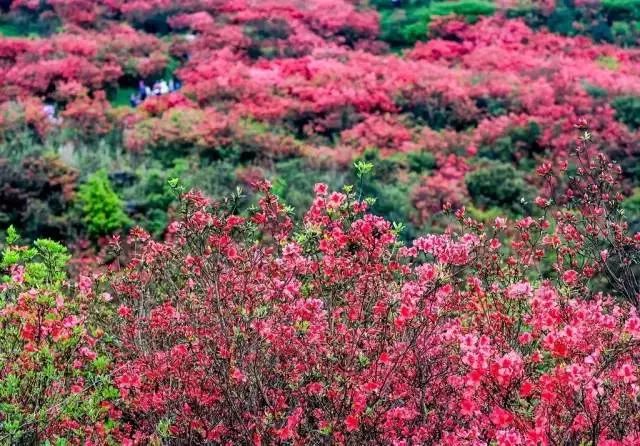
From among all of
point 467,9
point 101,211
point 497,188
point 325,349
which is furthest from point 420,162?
point 467,9

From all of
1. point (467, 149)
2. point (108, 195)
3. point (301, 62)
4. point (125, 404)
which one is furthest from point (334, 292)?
point (301, 62)

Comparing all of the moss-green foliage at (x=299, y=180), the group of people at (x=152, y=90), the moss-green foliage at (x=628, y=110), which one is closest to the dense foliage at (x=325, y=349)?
the moss-green foliage at (x=299, y=180)

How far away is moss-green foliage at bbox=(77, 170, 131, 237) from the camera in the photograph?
11516mm

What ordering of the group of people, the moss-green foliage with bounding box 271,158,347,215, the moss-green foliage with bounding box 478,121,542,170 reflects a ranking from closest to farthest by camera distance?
the moss-green foliage with bounding box 271,158,347,215 → the moss-green foliage with bounding box 478,121,542,170 → the group of people

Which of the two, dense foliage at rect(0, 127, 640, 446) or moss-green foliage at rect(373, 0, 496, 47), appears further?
moss-green foliage at rect(373, 0, 496, 47)

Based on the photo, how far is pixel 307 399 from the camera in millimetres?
3809

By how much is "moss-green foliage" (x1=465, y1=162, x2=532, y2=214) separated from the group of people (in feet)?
28.0

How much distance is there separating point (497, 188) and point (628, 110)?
4974 mm

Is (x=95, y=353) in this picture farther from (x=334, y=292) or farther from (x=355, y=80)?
(x=355, y=80)

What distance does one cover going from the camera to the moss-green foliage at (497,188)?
43.1ft

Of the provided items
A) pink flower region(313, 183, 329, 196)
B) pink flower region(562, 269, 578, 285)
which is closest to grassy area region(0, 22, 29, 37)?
pink flower region(313, 183, 329, 196)

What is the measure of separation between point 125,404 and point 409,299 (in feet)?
6.16

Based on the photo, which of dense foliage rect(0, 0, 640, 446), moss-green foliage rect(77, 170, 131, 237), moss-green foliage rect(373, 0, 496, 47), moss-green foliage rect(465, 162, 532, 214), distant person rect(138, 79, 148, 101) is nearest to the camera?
dense foliage rect(0, 0, 640, 446)

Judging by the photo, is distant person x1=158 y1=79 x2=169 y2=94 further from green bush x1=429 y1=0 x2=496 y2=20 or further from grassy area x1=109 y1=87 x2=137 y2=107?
green bush x1=429 y1=0 x2=496 y2=20
